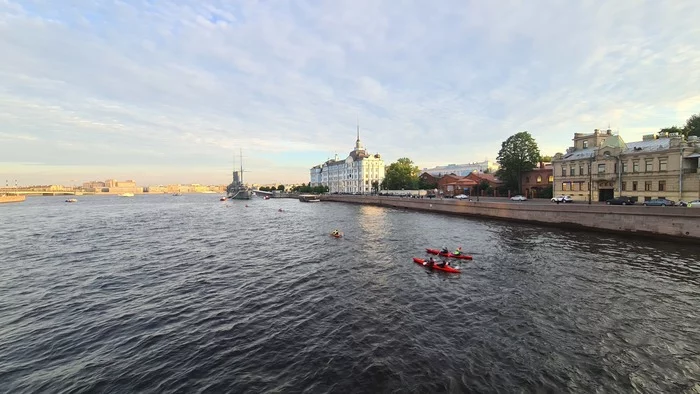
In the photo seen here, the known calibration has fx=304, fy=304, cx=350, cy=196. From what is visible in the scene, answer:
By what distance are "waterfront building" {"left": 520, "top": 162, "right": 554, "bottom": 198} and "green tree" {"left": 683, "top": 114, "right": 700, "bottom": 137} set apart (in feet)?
78.5

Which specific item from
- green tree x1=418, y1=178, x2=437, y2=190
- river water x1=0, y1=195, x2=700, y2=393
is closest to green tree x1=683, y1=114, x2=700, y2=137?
river water x1=0, y1=195, x2=700, y2=393

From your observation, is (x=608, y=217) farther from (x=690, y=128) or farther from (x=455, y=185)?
(x=455, y=185)

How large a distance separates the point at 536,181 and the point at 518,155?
27.5 feet

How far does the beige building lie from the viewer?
141 ft

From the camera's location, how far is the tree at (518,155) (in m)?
74.8

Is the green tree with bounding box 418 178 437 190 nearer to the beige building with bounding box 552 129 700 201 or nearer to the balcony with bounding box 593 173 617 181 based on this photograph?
the beige building with bounding box 552 129 700 201

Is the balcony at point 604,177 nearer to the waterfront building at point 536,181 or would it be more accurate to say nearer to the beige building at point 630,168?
the beige building at point 630,168

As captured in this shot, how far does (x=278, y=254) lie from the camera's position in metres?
29.8

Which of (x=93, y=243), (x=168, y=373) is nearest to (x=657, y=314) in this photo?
(x=168, y=373)

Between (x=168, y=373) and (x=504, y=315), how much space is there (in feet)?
48.6

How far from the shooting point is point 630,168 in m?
50.0

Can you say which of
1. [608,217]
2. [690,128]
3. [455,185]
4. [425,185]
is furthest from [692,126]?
[425,185]

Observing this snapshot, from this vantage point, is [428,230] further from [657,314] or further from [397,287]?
[657,314]

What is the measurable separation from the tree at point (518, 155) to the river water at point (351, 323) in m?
49.4
